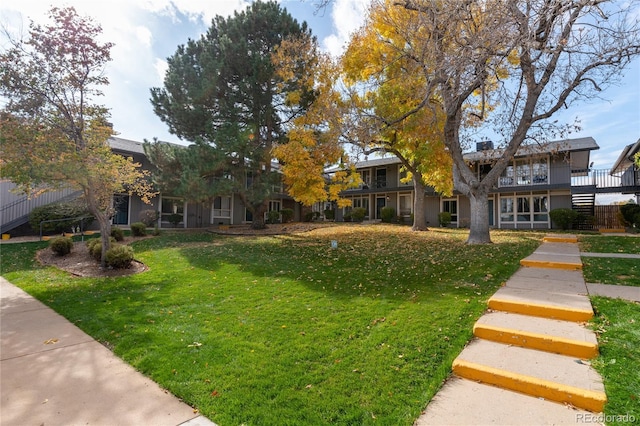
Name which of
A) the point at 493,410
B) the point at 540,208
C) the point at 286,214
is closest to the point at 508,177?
the point at 540,208

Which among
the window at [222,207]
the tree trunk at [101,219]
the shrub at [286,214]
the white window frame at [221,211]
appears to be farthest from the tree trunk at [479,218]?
the window at [222,207]

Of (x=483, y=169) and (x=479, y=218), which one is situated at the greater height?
(x=483, y=169)

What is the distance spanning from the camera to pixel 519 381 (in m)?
3.05

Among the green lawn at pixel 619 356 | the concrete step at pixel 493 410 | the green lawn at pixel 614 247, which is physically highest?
the green lawn at pixel 614 247

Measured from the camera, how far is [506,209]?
2259 centimetres

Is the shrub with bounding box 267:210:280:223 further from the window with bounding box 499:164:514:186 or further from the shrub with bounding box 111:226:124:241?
the window with bounding box 499:164:514:186

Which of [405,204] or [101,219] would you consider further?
[405,204]

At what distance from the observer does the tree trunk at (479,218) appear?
35.3 feet

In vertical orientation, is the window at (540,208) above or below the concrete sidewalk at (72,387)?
above

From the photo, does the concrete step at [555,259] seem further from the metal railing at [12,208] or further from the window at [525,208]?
the metal railing at [12,208]

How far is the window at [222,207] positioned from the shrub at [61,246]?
42.3ft

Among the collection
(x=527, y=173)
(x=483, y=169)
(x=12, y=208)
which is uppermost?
(x=483, y=169)

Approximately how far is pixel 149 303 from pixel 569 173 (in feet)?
77.7

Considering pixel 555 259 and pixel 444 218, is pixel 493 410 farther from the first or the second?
pixel 444 218
